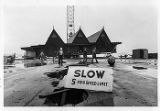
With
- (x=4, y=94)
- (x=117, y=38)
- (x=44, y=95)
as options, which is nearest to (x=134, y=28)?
(x=117, y=38)

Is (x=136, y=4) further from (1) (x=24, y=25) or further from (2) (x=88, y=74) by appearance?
(1) (x=24, y=25)

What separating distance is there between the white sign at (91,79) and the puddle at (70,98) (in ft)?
0.70

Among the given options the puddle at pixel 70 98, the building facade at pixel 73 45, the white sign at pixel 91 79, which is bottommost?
the puddle at pixel 70 98

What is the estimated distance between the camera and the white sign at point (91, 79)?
423 centimetres

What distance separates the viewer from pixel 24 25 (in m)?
8.48

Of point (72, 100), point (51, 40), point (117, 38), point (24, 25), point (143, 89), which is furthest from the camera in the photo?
point (51, 40)

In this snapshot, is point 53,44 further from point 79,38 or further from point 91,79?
point 91,79

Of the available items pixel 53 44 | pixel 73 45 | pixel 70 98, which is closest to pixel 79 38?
pixel 73 45

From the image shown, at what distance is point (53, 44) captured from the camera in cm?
1862

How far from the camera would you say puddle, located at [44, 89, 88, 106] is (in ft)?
12.8

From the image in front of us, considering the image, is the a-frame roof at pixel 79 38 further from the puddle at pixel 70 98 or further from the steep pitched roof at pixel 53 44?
the puddle at pixel 70 98

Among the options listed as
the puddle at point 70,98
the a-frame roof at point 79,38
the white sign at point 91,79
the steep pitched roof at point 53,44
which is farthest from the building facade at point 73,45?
the puddle at point 70,98

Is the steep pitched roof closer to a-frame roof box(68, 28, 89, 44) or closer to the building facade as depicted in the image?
the building facade

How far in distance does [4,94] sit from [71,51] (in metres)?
14.8
